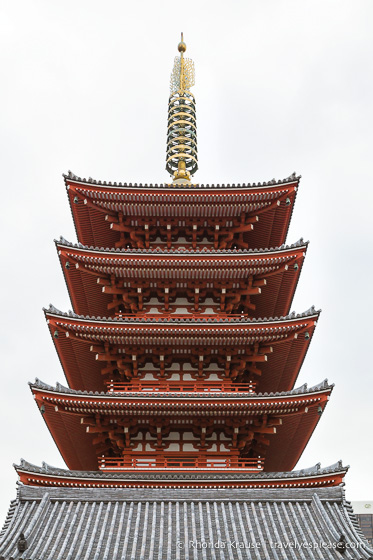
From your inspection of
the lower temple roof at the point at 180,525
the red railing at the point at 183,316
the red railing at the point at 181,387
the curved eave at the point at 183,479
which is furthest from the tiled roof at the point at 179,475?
the red railing at the point at 183,316

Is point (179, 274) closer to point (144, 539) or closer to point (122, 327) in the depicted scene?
point (122, 327)

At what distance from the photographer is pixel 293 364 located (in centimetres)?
2488

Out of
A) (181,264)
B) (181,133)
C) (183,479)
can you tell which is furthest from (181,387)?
(181,133)

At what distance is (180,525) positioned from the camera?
16719mm

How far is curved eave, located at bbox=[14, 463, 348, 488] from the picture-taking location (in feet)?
64.1

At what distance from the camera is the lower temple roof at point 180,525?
1552cm

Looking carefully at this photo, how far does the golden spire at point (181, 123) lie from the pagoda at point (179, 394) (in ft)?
6.04

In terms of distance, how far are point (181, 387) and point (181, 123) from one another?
49.0 ft

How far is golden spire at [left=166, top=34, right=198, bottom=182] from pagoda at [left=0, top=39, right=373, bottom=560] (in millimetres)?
1841

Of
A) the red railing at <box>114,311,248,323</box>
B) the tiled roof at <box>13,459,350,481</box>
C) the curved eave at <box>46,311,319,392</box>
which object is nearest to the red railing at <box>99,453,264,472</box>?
the tiled roof at <box>13,459,350,481</box>

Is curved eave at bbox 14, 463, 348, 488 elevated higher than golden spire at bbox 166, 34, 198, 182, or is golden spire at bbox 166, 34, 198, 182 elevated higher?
golden spire at bbox 166, 34, 198, 182

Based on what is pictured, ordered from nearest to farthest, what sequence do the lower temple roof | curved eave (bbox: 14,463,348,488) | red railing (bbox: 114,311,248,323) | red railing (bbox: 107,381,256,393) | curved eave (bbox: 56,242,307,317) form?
the lower temple roof, curved eave (bbox: 14,463,348,488), red railing (bbox: 107,381,256,393), curved eave (bbox: 56,242,307,317), red railing (bbox: 114,311,248,323)

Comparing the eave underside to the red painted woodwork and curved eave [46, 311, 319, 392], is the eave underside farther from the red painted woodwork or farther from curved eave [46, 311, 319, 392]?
curved eave [46, 311, 319, 392]

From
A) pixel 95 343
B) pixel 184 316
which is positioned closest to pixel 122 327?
pixel 95 343
